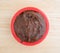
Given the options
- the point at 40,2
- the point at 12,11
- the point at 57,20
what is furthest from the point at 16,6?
the point at 57,20

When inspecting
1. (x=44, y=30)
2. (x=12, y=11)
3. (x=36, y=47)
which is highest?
(x=12, y=11)

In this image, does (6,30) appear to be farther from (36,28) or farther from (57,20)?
(57,20)

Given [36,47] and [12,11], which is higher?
[12,11]
